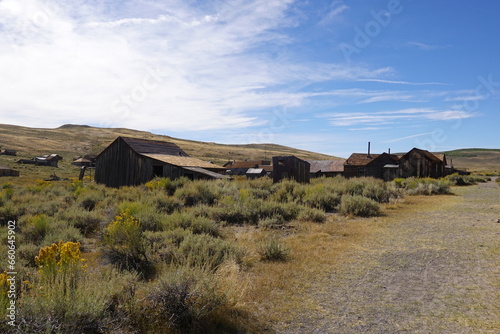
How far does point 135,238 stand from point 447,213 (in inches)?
474

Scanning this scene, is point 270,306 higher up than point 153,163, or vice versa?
point 153,163

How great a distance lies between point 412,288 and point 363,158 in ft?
130

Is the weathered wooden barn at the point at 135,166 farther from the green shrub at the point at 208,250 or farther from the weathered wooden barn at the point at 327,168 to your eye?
the weathered wooden barn at the point at 327,168

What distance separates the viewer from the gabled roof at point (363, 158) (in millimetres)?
40344

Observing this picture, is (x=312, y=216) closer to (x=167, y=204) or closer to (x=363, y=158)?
(x=167, y=204)

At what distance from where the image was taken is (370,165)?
40.2m

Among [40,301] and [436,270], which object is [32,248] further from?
[436,270]

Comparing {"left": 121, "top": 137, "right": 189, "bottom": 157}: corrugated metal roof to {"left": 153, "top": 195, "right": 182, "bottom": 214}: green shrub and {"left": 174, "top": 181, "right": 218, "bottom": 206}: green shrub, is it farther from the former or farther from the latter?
{"left": 153, "top": 195, "right": 182, "bottom": 214}: green shrub

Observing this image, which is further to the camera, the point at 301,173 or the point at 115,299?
the point at 301,173

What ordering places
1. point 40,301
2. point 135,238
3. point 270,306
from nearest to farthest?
1. point 40,301
2. point 270,306
3. point 135,238

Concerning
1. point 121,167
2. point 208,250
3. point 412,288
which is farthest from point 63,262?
point 121,167

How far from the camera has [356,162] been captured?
136 ft

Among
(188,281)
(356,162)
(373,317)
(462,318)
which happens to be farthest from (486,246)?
(356,162)

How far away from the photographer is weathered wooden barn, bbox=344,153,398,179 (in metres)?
40.0
